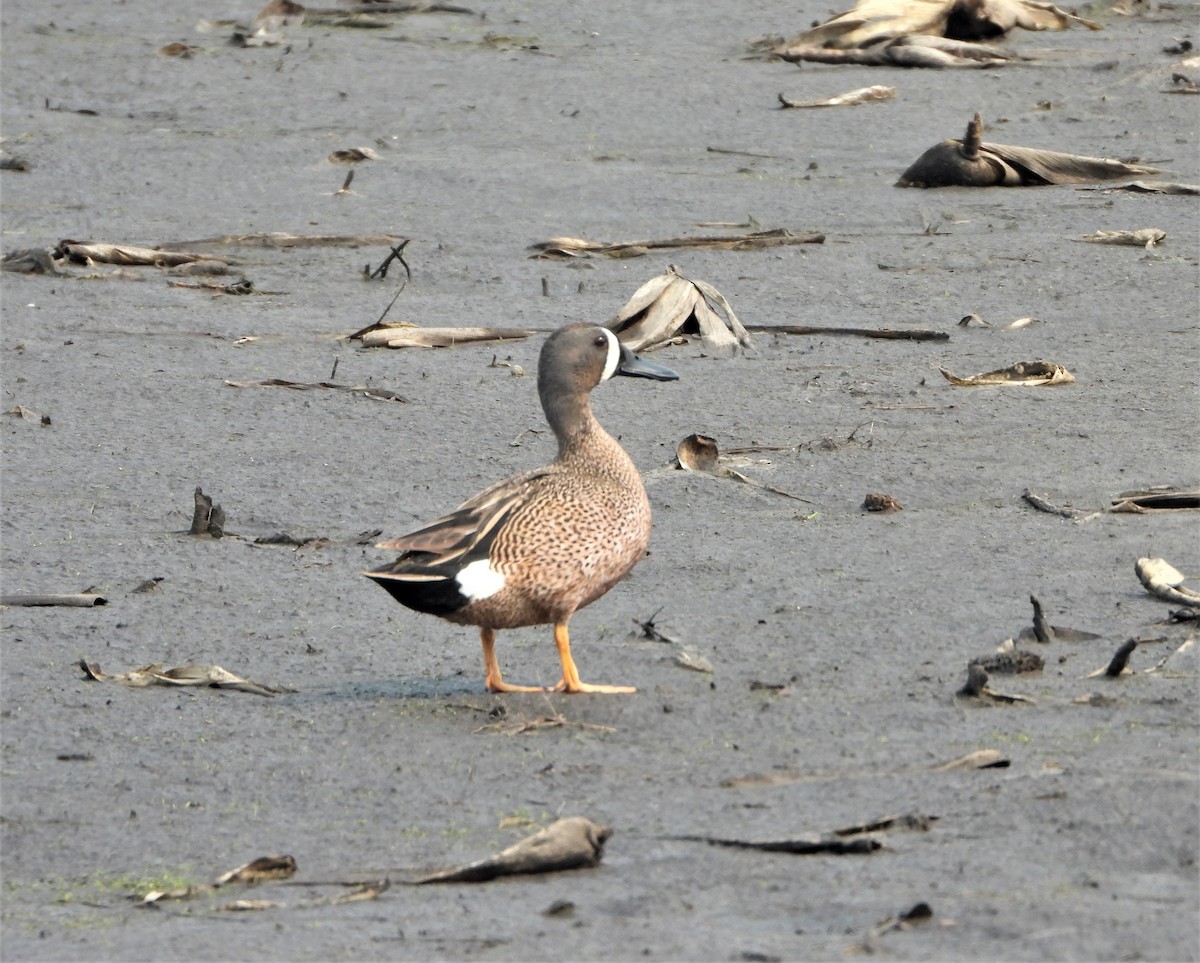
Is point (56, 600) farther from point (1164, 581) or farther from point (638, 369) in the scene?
point (1164, 581)

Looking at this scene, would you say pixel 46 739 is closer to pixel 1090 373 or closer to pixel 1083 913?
pixel 1083 913

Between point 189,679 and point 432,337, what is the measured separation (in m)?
3.72

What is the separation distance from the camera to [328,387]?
7.88 m

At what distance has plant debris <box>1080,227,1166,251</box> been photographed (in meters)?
9.52

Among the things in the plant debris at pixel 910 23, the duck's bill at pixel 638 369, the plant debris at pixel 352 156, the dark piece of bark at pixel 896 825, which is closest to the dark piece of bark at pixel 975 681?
the dark piece of bark at pixel 896 825

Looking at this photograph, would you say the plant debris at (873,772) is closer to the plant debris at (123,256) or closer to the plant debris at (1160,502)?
the plant debris at (1160,502)

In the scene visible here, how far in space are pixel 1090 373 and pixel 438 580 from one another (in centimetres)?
398

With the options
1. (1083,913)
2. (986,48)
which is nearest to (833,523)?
(1083,913)

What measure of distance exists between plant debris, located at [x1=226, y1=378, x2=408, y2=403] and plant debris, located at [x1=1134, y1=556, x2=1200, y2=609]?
3.46m

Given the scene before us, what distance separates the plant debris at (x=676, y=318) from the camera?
8.38 meters

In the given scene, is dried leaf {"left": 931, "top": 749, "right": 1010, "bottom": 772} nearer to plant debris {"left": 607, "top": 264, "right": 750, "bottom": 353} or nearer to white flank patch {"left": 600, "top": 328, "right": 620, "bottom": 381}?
white flank patch {"left": 600, "top": 328, "right": 620, "bottom": 381}

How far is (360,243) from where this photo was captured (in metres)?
10.2

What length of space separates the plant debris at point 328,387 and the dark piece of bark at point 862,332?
1.82 m

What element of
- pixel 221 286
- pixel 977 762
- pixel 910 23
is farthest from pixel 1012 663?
pixel 910 23
